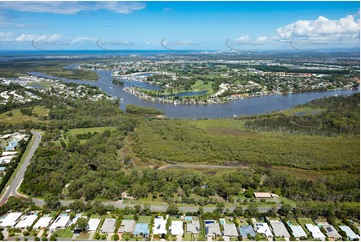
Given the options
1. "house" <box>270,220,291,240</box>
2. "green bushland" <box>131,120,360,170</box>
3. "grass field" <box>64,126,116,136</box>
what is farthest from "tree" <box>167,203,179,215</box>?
"grass field" <box>64,126,116,136</box>

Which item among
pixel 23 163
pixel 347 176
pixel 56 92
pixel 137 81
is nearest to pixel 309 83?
pixel 137 81

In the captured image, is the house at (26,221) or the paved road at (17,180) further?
the paved road at (17,180)

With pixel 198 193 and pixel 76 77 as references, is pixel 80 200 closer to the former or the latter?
pixel 198 193

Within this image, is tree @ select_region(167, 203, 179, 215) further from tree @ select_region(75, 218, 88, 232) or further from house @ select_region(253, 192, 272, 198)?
house @ select_region(253, 192, 272, 198)

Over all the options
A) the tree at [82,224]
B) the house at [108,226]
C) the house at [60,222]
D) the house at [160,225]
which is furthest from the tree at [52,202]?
the house at [160,225]

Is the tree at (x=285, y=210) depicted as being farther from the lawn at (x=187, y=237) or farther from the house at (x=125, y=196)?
the house at (x=125, y=196)

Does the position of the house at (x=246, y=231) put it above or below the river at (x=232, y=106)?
below
